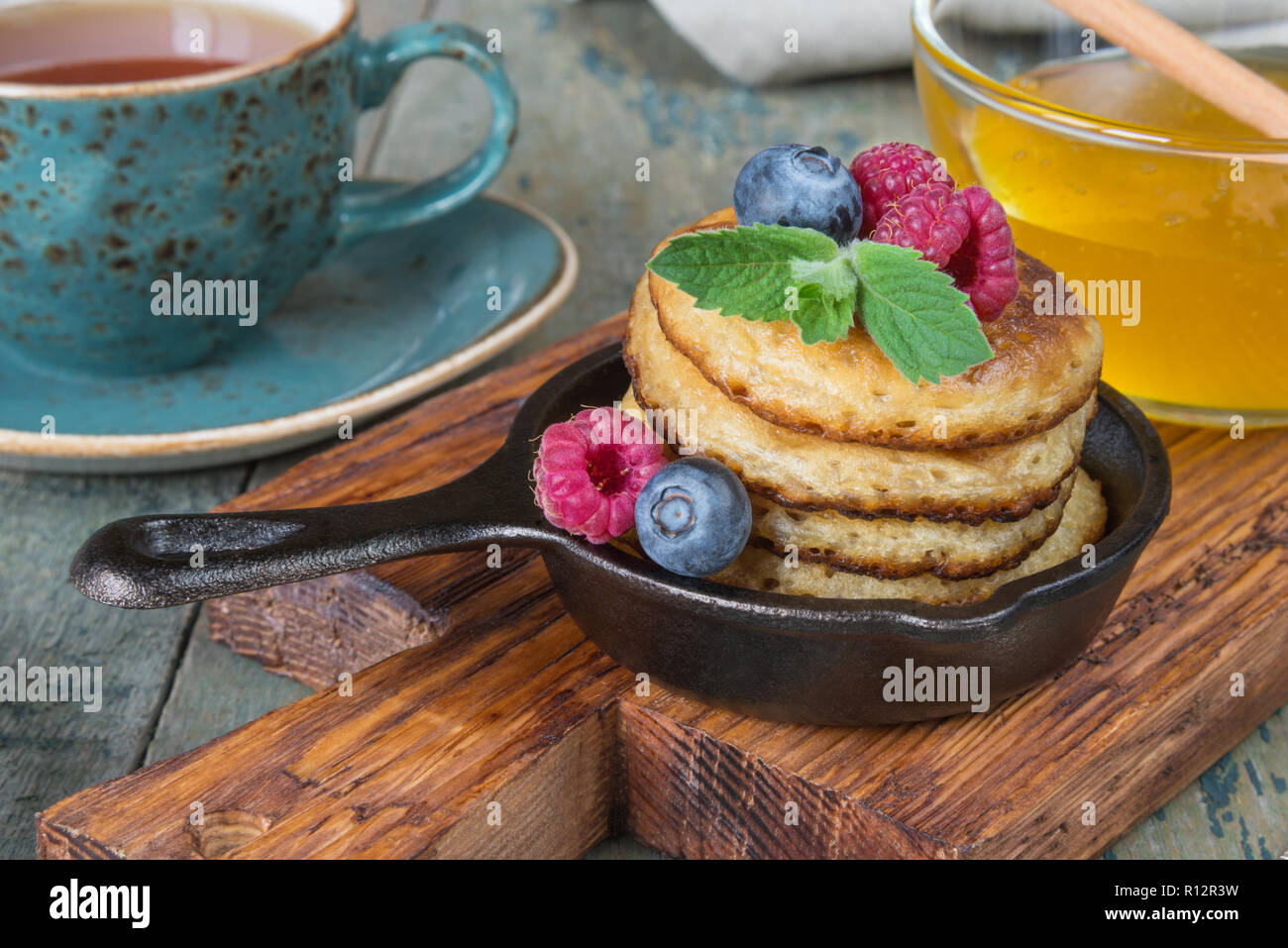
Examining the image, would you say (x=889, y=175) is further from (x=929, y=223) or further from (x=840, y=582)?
(x=840, y=582)

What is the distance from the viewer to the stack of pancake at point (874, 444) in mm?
1076

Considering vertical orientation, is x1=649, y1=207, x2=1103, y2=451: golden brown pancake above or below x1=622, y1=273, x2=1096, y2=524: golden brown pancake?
above

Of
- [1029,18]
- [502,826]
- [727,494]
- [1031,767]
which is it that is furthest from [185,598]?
[1029,18]

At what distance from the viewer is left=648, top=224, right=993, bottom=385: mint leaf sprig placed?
104 cm

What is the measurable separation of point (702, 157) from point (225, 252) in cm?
105

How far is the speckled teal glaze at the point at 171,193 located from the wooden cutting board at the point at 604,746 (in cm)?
45

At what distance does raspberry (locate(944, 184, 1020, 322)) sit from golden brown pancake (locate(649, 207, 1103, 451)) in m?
0.03

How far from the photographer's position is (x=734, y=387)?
1.10 m

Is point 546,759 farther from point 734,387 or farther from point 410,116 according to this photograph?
point 410,116

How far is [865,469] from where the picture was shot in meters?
1.08

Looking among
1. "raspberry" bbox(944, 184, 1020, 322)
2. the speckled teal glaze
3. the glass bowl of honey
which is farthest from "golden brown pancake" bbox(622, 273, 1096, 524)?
the speckled teal glaze

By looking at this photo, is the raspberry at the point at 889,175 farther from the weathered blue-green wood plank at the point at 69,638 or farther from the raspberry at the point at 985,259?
the weathered blue-green wood plank at the point at 69,638

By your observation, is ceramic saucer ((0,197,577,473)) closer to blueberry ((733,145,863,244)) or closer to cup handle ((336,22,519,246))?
cup handle ((336,22,519,246))

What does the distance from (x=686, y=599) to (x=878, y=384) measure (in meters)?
0.21
